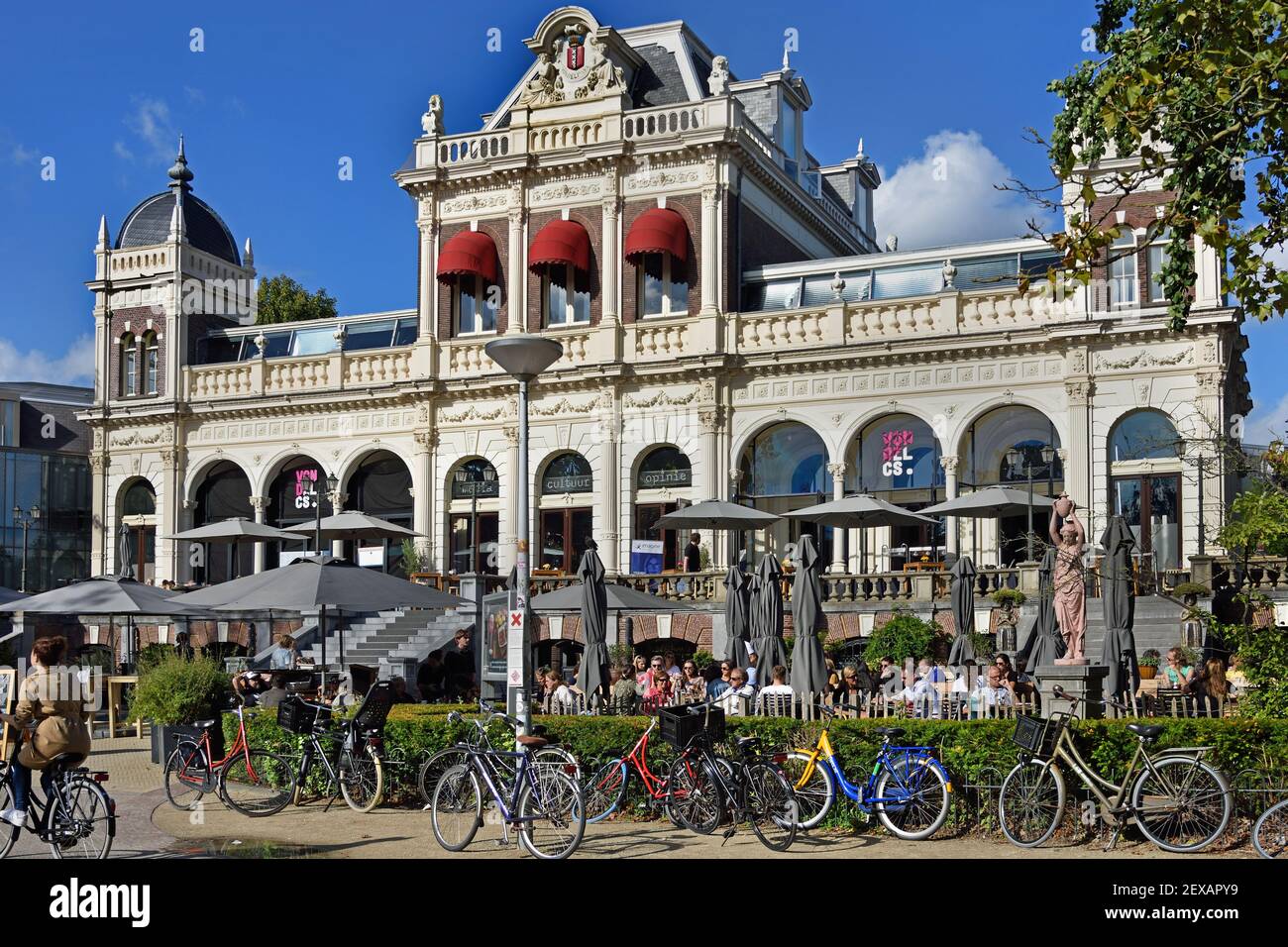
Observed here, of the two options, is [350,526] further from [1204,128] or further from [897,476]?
[1204,128]

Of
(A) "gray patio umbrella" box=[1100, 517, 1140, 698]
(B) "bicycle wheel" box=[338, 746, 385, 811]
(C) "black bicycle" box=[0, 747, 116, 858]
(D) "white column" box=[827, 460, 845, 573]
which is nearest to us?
(C) "black bicycle" box=[0, 747, 116, 858]

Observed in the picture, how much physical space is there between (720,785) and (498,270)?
95.9ft

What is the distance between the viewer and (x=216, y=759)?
16.9 meters

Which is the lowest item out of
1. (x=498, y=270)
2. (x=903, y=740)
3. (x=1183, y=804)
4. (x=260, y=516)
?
(x=1183, y=804)

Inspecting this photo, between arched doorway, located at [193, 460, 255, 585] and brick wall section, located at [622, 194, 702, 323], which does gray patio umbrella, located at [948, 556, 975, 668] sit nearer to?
brick wall section, located at [622, 194, 702, 323]

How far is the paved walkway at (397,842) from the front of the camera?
1227cm

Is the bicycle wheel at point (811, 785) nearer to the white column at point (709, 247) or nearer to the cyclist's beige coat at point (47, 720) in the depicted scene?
the cyclist's beige coat at point (47, 720)

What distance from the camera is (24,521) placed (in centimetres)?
5153

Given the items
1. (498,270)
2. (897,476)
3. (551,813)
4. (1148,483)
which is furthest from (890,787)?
(498,270)

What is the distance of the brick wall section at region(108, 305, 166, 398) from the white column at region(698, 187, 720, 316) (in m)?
18.6

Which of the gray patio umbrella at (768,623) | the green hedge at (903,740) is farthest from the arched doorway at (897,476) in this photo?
the green hedge at (903,740)

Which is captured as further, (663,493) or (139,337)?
(139,337)

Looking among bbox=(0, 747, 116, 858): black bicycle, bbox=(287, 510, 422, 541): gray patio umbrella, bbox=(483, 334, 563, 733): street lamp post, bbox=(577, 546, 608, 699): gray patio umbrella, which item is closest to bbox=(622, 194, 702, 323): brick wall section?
bbox=(287, 510, 422, 541): gray patio umbrella

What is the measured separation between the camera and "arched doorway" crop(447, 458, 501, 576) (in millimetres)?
40156
